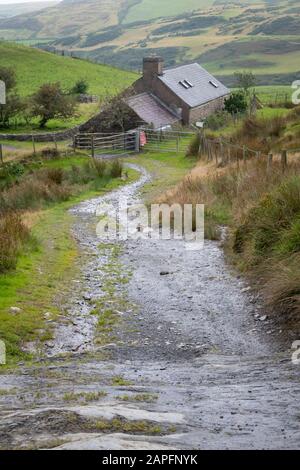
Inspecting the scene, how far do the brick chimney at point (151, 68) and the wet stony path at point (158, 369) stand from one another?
36.3m

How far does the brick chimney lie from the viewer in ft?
160

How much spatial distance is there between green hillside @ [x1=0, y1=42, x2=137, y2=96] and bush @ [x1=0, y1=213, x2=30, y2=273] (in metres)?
44.9

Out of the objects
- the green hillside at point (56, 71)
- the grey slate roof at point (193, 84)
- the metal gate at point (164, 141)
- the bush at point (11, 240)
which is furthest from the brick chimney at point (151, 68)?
the bush at point (11, 240)

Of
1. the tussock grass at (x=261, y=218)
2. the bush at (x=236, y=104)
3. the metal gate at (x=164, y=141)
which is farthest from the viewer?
the bush at (x=236, y=104)

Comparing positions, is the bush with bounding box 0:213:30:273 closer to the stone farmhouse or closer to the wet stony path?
the wet stony path

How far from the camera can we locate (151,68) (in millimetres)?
48625

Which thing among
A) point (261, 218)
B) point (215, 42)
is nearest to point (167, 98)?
point (261, 218)

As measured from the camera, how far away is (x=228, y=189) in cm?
1825

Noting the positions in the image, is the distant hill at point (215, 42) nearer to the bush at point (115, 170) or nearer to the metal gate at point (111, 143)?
the metal gate at point (111, 143)

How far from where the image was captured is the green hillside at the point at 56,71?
61363 mm

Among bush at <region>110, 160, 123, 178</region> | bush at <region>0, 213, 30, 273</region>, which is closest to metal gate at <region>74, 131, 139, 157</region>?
bush at <region>110, 160, 123, 178</region>

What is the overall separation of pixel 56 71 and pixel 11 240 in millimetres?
55457

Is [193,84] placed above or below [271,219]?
below

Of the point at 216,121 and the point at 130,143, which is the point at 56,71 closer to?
the point at 216,121
